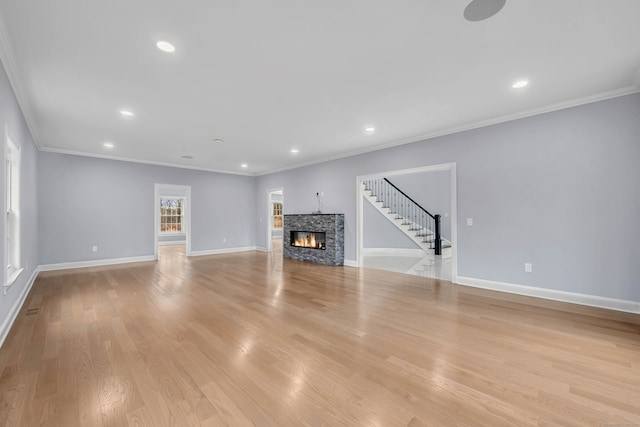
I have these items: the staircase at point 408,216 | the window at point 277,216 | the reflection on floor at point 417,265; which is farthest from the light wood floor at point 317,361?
the window at point 277,216

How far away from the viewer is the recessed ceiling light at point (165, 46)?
92.4 inches

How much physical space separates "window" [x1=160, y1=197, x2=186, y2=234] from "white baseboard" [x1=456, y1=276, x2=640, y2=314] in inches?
438

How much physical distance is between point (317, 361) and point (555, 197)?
12.6 ft

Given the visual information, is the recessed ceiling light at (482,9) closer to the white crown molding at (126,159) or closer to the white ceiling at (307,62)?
the white ceiling at (307,62)

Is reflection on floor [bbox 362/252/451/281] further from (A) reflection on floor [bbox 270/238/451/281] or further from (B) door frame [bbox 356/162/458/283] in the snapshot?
(B) door frame [bbox 356/162/458/283]

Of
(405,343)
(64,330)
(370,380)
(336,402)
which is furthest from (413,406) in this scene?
(64,330)

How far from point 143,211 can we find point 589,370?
8.54 m

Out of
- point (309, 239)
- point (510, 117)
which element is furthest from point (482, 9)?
point (309, 239)

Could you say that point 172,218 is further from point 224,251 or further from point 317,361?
point 317,361

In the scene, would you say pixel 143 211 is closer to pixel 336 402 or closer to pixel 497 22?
pixel 336 402

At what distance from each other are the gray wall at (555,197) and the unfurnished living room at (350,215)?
0.08 ft

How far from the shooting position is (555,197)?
12.2ft

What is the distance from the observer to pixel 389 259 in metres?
7.33

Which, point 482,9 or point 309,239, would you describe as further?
point 309,239
